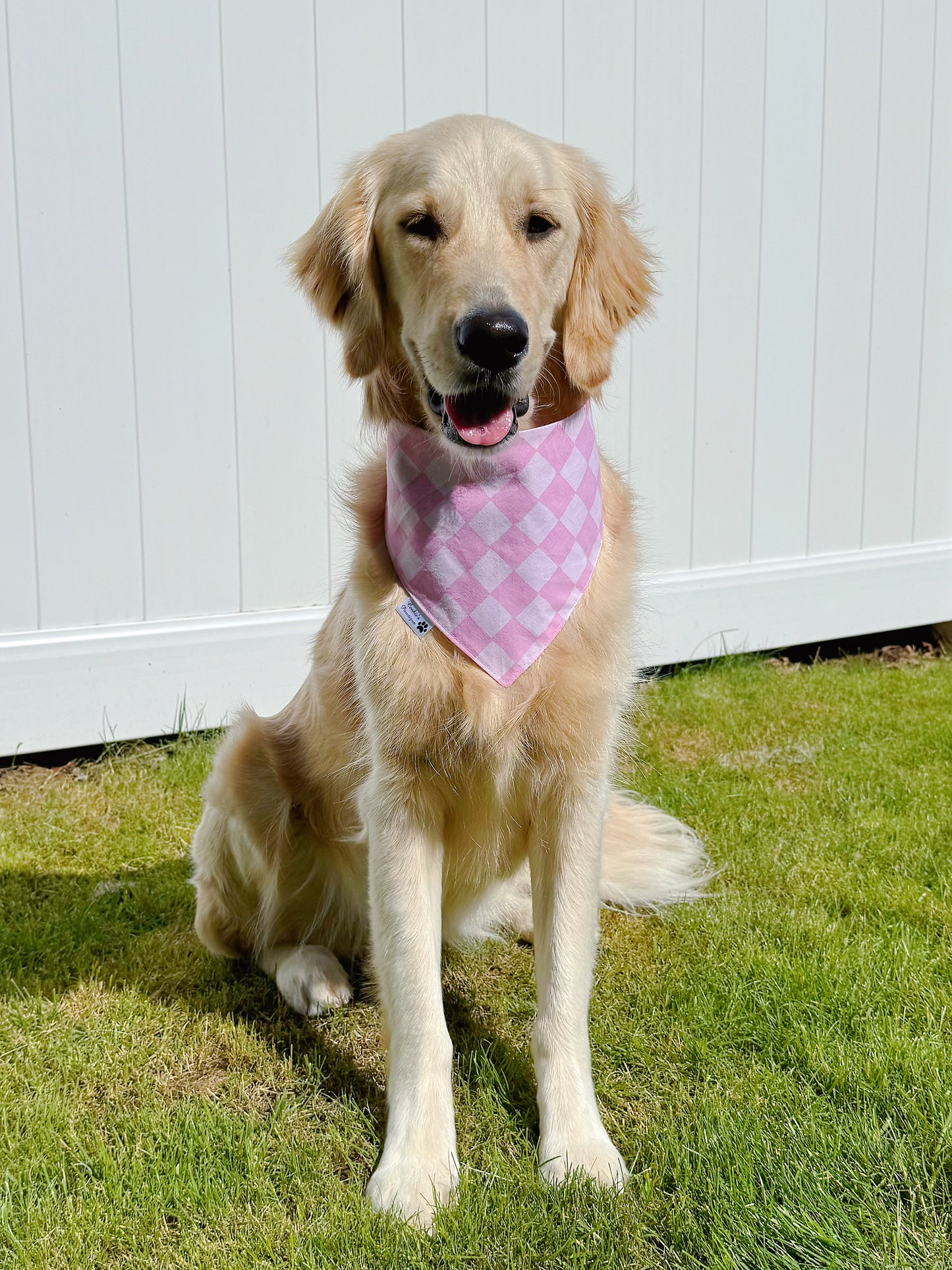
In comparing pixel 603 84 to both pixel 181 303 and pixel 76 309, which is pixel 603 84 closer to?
pixel 181 303

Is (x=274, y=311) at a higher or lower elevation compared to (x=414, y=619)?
higher

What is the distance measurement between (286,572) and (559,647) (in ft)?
6.77

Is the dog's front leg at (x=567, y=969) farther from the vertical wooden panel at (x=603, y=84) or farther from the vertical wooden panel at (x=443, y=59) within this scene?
the vertical wooden panel at (x=443, y=59)

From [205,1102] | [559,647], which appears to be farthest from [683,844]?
[205,1102]

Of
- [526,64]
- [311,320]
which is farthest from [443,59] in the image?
[311,320]

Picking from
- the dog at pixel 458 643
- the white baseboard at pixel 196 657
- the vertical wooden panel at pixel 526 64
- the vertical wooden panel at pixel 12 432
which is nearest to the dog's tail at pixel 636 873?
the dog at pixel 458 643

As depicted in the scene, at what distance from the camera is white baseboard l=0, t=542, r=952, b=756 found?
3332 mm

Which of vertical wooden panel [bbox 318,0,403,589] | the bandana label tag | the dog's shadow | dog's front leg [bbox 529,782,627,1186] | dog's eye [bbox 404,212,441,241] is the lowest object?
the dog's shadow

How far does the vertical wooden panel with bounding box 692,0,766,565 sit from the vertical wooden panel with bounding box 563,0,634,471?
0.35 m

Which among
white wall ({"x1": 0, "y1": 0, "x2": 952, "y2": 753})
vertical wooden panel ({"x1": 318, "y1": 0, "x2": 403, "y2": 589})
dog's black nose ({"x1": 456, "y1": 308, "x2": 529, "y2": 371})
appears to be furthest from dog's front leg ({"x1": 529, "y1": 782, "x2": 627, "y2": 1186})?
white wall ({"x1": 0, "y1": 0, "x2": 952, "y2": 753})

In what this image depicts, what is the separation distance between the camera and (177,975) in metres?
2.28

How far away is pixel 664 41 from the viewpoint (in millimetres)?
3957

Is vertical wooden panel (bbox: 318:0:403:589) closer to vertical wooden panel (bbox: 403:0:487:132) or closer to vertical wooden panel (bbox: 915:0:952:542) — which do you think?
vertical wooden panel (bbox: 403:0:487:132)

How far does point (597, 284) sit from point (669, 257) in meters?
2.47
